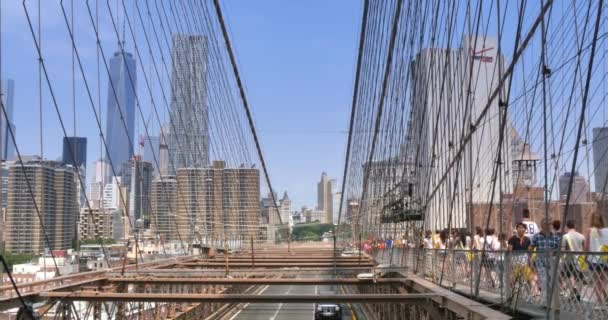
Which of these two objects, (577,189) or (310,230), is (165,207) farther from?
(310,230)

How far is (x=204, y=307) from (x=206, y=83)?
8035mm

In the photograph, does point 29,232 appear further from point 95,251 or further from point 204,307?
point 204,307

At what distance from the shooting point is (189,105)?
1891cm

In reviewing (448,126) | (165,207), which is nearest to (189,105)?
(165,207)

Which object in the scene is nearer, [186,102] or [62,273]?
[62,273]

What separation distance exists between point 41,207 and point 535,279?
6.65 metres

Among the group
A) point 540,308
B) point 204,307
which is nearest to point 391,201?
point 204,307

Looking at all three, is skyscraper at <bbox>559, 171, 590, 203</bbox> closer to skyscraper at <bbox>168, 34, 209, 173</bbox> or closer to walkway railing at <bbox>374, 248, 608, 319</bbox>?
walkway railing at <bbox>374, 248, 608, 319</bbox>

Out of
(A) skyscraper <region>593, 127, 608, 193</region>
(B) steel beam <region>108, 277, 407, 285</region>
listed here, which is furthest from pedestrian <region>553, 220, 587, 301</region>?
(B) steel beam <region>108, 277, 407, 285</region>

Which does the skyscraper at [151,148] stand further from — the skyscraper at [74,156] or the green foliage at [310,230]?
the green foliage at [310,230]

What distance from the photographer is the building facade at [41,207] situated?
26.0 feet

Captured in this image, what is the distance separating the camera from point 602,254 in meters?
3.68

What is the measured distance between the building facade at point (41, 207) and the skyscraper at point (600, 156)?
6.49 metres

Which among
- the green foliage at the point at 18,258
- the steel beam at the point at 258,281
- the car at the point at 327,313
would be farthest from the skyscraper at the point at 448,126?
the car at the point at 327,313
